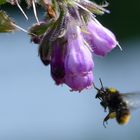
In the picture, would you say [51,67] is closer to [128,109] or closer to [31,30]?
[31,30]

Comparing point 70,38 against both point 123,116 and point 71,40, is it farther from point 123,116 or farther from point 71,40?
point 123,116

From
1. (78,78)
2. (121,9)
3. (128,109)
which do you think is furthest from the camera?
(121,9)

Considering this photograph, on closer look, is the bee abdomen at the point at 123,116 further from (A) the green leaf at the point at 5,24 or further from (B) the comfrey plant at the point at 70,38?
(A) the green leaf at the point at 5,24

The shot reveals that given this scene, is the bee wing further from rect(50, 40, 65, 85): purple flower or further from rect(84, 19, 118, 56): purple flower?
rect(50, 40, 65, 85): purple flower

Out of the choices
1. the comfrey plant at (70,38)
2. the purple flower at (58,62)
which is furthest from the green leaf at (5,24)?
the purple flower at (58,62)

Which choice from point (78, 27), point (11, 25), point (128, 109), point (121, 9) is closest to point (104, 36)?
point (78, 27)
